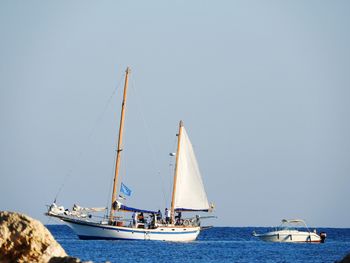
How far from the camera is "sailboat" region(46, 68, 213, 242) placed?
76.4 meters

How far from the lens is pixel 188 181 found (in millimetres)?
80250

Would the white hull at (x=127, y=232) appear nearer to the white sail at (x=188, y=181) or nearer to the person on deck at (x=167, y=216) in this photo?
the person on deck at (x=167, y=216)

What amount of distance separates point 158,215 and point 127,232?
400cm

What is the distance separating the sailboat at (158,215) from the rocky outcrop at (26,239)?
59.0 meters

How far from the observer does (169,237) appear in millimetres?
77438

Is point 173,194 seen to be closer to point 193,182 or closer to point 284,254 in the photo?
point 193,182

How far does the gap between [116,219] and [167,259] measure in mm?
26489

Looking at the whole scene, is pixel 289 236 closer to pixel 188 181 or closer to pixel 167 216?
pixel 188 181

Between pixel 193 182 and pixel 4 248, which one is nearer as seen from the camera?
pixel 4 248

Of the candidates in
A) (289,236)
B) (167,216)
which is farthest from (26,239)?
(289,236)

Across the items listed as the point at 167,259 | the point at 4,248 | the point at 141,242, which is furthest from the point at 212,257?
the point at 4,248

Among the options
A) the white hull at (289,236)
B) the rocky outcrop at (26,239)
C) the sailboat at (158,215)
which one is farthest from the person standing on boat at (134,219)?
the rocky outcrop at (26,239)

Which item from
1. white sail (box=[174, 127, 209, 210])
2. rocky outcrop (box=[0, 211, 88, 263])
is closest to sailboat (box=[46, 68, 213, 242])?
white sail (box=[174, 127, 209, 210])

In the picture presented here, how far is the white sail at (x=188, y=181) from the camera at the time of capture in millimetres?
80250
